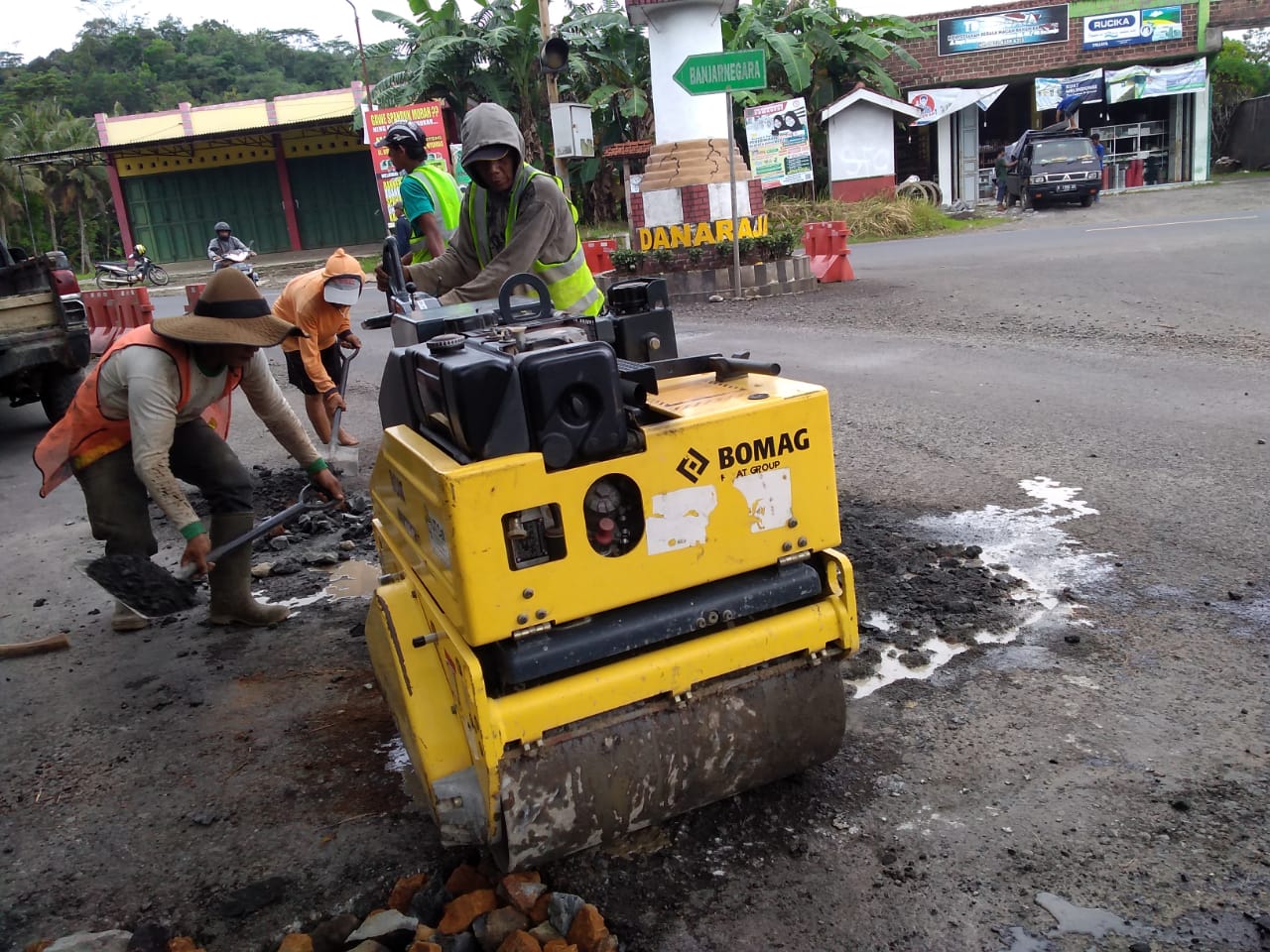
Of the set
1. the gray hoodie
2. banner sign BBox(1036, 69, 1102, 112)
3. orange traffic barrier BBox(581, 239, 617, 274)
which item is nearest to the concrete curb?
orange traffic barrier BBox(581, 239, 617, 274)

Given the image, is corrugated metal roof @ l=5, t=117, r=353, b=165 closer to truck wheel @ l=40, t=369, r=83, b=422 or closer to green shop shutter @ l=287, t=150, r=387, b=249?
green shop shutter @ l=287, t=150, r=387, b=249

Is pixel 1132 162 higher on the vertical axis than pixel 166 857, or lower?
higher

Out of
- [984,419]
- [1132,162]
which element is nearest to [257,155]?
[1132,162]

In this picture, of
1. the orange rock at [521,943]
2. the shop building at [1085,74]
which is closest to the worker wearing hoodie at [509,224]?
the orange rock at [521,943]

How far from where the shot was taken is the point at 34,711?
378cm

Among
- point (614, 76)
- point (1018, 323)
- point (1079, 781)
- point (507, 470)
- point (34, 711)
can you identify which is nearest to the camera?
point (507, 470)

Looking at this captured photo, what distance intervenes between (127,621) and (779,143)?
2127 centimetres

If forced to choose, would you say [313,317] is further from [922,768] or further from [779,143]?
[779,143]

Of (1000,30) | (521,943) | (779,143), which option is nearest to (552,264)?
(521,943)

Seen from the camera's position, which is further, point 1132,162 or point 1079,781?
point 1132,162

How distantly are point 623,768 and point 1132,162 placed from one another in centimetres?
2815

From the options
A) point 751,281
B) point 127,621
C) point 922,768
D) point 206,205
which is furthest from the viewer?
point 206,205

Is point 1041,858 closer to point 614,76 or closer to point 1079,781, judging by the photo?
point 1079,781

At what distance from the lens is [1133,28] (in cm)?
2498
